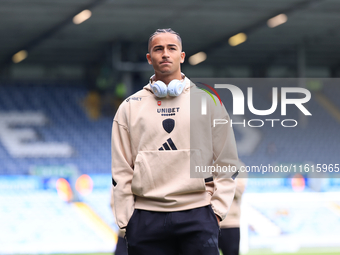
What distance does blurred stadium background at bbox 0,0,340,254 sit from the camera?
9.19m

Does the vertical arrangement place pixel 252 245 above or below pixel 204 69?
below

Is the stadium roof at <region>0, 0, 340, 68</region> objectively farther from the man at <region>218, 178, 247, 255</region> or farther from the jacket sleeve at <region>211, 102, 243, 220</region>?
the jacket sleeve at <region>211, 102, 243, 220</region>

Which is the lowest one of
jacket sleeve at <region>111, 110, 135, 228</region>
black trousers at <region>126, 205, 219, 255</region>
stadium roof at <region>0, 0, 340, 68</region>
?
black trousers at <region>126, 205, 219, 255</region>

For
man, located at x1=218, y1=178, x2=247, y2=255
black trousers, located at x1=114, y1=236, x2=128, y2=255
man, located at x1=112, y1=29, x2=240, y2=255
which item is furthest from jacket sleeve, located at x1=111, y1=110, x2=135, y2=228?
man, located at x1=218, y1=178, x2=247, y2=255

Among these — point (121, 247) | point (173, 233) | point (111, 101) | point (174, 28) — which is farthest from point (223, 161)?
point (111, 101)

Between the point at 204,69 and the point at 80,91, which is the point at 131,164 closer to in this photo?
the point at 80,91

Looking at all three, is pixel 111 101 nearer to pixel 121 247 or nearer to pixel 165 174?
pixel 121 247

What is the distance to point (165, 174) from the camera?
218 centimetres

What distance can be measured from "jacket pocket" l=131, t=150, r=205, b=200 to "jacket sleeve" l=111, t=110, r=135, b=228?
62mm

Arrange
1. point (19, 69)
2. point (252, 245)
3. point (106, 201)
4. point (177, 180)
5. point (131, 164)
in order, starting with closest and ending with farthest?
point (177, 180), point (131, 164), point (252, 245), point (106, 201), point (19, 69)

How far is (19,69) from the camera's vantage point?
55.9ft

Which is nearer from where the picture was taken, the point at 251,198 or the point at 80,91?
the point at 251,198

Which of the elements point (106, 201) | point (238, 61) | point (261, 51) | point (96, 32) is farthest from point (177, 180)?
point (238, 61)

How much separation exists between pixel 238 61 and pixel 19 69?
768 centimetres
